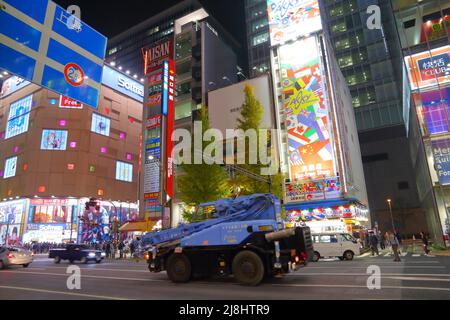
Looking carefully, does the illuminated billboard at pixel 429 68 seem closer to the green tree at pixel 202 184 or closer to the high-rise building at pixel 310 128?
the high-rise building at pixel 310 128

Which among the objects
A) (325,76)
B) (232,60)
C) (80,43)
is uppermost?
(232,60)

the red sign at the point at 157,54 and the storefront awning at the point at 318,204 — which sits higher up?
the red sign at the point at 157,54

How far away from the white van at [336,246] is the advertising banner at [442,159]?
33.4ft

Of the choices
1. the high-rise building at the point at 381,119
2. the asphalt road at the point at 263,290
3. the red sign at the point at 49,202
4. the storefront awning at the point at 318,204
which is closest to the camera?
the asphalt road at the point at 263,290

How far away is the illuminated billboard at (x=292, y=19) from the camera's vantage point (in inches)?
1261

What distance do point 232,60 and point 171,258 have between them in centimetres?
4441

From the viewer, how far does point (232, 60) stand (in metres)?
50.1

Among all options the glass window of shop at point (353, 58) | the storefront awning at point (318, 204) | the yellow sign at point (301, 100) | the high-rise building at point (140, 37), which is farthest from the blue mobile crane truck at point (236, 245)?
the high-rise building at point (140, 37)

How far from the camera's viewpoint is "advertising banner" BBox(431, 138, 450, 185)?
77.3 ft

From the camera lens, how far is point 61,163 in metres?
51.4

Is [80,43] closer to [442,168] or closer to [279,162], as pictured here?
[279,162]

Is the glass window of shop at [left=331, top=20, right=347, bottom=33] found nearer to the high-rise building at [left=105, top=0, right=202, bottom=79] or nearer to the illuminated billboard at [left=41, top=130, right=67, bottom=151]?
the high-rise building at [left=105, top=0, right=202, bottom=79]

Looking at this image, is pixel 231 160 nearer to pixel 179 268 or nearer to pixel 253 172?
pixel 253 172
